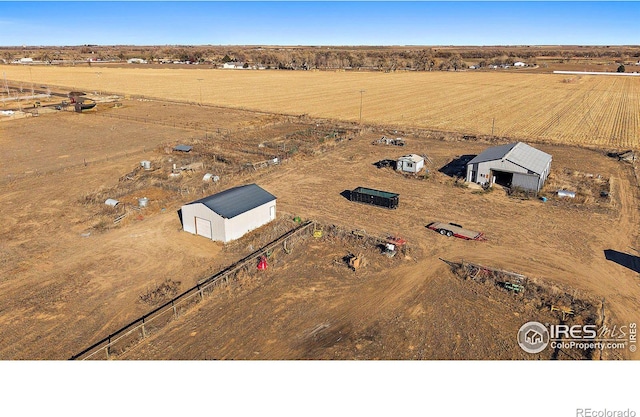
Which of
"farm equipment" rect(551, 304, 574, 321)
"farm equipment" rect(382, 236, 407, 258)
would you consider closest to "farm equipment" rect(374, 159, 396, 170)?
"farm equipment" rect(382, 236, 407, 258)

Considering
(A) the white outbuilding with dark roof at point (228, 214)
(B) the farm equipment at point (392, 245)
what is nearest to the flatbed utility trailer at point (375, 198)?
(B) the farm equipment at point (392, 245)

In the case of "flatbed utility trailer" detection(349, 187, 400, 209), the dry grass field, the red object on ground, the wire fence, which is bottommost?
the wire fence

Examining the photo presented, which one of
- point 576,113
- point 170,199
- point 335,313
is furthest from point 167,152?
point 576,113

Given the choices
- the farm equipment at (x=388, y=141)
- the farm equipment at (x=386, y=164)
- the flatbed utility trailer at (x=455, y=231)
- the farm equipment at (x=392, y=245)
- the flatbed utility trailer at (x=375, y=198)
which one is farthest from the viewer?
the farm equipment at (x=388, y=141)

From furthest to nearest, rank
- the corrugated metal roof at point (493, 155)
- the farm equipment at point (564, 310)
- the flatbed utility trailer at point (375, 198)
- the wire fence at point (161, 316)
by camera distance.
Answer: the corrugated metal roof at point (493, 155) < the flatbed utility trailer at point (375, 198) < the farm equipment at point (564, 310) < the wire fence at point (161, 316)

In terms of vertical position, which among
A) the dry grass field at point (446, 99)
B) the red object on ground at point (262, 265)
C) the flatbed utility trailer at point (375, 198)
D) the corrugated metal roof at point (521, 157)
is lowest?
the red object on ground at point (262, 265)

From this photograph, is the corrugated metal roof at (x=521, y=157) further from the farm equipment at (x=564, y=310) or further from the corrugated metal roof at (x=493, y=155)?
the farm equipment at (x=564, y=310)

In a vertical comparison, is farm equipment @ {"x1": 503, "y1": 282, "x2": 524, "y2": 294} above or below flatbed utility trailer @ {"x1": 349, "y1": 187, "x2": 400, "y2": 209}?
below

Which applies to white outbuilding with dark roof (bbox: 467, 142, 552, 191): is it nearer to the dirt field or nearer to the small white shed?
the dirt field

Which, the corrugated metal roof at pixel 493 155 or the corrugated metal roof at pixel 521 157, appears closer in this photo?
the corrugated metal roof at pixel 521 157
